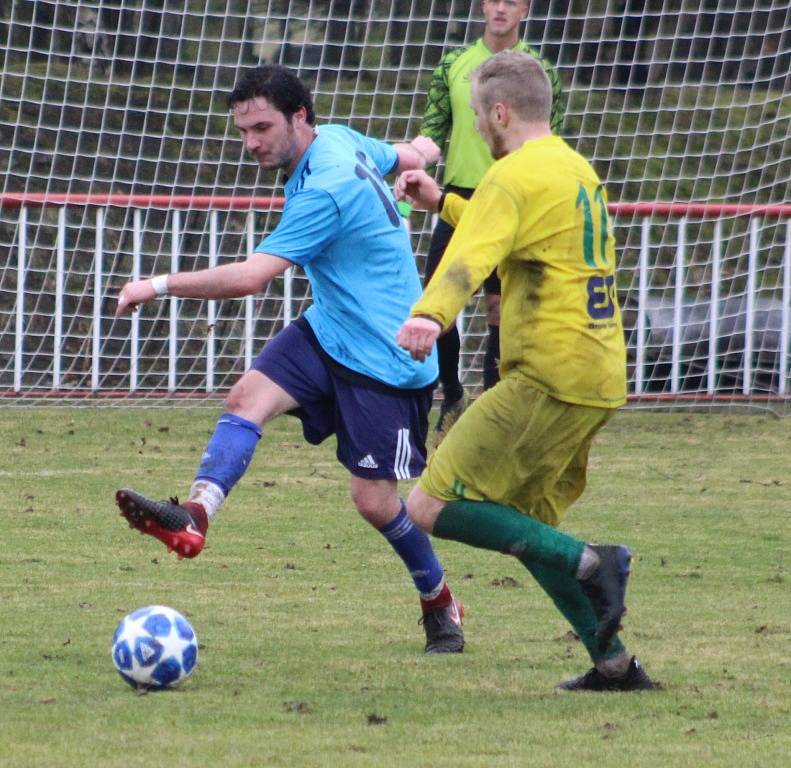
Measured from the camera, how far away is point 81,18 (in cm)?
1360

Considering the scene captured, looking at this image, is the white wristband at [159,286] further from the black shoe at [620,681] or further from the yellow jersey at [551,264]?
the black shoe at [620,681]

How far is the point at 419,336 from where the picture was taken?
4258 mm

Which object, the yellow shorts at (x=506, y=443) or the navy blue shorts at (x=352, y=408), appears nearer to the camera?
the yellow shorts at (x=506, y=443)

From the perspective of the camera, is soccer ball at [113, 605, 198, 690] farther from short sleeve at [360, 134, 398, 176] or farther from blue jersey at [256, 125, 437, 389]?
short sleeve at [360, 134, 398, 176]

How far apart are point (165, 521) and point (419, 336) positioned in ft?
3.38

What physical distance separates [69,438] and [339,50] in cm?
580

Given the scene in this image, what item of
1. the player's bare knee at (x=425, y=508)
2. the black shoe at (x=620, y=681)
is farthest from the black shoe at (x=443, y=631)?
the player's bare knee at (x=425, y=508)

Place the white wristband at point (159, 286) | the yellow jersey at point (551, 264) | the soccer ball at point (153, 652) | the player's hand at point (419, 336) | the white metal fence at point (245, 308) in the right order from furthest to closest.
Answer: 1. the white metal fence at point (245, 308)
2. the white wristband at point (159, 286)
3. the soccer ball at point (153, 652)
4. the yellow jersey at point (551, 264)
5. the player's hand at point (419, 336)

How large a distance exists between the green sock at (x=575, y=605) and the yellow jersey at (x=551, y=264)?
479 mm

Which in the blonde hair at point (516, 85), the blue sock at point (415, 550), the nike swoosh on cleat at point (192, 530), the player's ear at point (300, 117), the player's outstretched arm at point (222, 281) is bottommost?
the blue sock at point (415, 550)

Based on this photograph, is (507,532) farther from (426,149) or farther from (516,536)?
(426,149)

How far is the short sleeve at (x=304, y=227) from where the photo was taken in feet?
17.1

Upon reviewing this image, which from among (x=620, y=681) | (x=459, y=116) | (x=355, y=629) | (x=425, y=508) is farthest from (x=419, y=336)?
(x=459, y=116)

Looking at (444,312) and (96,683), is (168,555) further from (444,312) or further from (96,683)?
(444,312)
